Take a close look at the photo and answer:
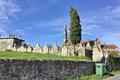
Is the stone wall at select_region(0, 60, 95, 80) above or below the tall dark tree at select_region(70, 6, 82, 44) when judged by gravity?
below

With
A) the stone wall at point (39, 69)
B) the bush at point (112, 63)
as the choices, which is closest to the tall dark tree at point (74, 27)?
the bush at point (112, 63)

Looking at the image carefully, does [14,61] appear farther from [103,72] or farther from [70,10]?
[70,10]

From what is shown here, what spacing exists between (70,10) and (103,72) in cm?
4058

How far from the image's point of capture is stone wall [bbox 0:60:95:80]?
1511cm

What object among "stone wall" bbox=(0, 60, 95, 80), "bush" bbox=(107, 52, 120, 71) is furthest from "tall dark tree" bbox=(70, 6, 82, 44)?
"stone wall" bbox=(0, 60, 95, 80)

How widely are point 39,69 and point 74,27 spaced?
162 ft

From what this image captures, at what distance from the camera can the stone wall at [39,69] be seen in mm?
15107

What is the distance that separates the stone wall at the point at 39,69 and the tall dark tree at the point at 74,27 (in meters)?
40.4

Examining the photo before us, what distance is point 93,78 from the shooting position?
26141mm

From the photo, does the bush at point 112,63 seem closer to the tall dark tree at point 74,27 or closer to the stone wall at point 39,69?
the stone wall at point 39,69

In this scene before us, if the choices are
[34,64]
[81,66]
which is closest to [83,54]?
[81,66]

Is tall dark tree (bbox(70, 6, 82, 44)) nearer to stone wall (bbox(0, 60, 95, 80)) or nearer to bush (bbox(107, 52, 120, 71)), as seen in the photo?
bush (bbox(107, 52, 120, 71))

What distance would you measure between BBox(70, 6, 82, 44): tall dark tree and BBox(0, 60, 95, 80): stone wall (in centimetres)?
4036

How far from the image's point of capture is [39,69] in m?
18.5
